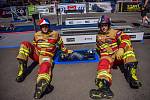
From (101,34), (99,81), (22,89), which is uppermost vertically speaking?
(101,34)

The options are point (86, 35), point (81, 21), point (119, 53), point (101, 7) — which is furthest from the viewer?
point (101, 7)

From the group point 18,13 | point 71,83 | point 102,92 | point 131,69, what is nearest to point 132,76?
point 131,69

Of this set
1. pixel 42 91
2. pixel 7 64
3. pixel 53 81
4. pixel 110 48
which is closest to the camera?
pixel 42 91

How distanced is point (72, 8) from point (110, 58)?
18767 mm

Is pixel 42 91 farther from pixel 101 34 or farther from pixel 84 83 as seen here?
pixel 101 34

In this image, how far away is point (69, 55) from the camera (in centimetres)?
805

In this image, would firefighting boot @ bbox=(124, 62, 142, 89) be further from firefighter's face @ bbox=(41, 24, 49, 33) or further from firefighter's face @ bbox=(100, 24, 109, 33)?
firefighter's face @ bbox=(41, 24, 49, 33)

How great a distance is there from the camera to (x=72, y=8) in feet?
80.2

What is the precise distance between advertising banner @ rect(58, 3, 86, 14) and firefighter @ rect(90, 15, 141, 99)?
57.0 ft

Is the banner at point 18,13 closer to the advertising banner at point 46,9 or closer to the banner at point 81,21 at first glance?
the advertising banner at point 46,9

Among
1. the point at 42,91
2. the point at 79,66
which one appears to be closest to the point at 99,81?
the point at 42,91

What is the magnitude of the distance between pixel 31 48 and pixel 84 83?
2.40 m

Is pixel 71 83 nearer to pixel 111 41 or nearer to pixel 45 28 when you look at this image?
pixel 111 41

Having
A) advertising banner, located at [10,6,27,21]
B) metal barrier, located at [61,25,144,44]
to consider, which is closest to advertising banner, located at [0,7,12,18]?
advertising banner, located at [10,6,27,21]
